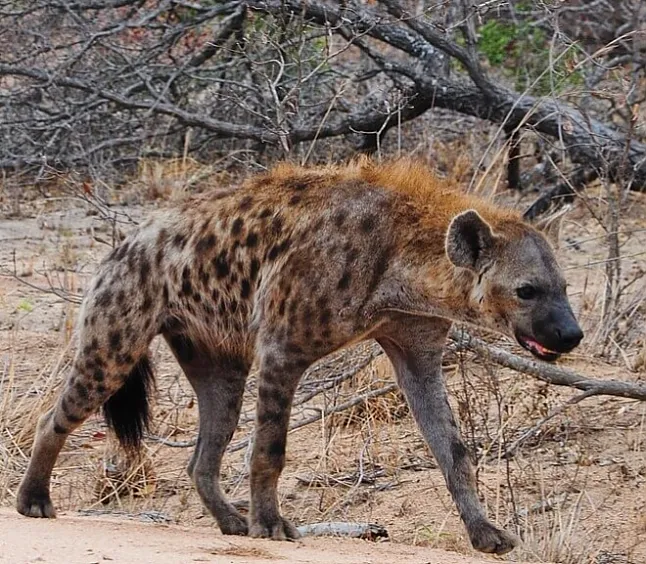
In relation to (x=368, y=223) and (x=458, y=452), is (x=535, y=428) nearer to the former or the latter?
(x=458, y=452)

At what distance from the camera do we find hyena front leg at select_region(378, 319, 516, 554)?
4.44 metres

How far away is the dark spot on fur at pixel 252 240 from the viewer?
4.63 metres

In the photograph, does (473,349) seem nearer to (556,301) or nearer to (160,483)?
(556,301)

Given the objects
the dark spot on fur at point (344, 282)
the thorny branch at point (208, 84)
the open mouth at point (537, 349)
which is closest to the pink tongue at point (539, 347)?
the open mouth at point (537, 349)

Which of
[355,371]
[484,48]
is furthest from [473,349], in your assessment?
[484,48]

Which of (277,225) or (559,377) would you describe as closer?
(277,225)

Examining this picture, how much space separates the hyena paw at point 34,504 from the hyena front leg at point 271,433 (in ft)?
2.52

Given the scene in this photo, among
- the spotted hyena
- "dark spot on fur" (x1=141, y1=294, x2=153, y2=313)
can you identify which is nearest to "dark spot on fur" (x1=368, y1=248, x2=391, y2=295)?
the spotted hyena

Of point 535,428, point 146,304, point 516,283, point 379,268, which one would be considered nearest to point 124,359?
point 146,304

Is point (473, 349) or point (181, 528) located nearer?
point (181, 528)

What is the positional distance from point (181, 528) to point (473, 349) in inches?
53.9

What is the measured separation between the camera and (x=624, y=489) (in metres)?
5.53

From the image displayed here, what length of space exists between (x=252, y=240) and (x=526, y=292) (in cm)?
97

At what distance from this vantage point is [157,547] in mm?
3809
